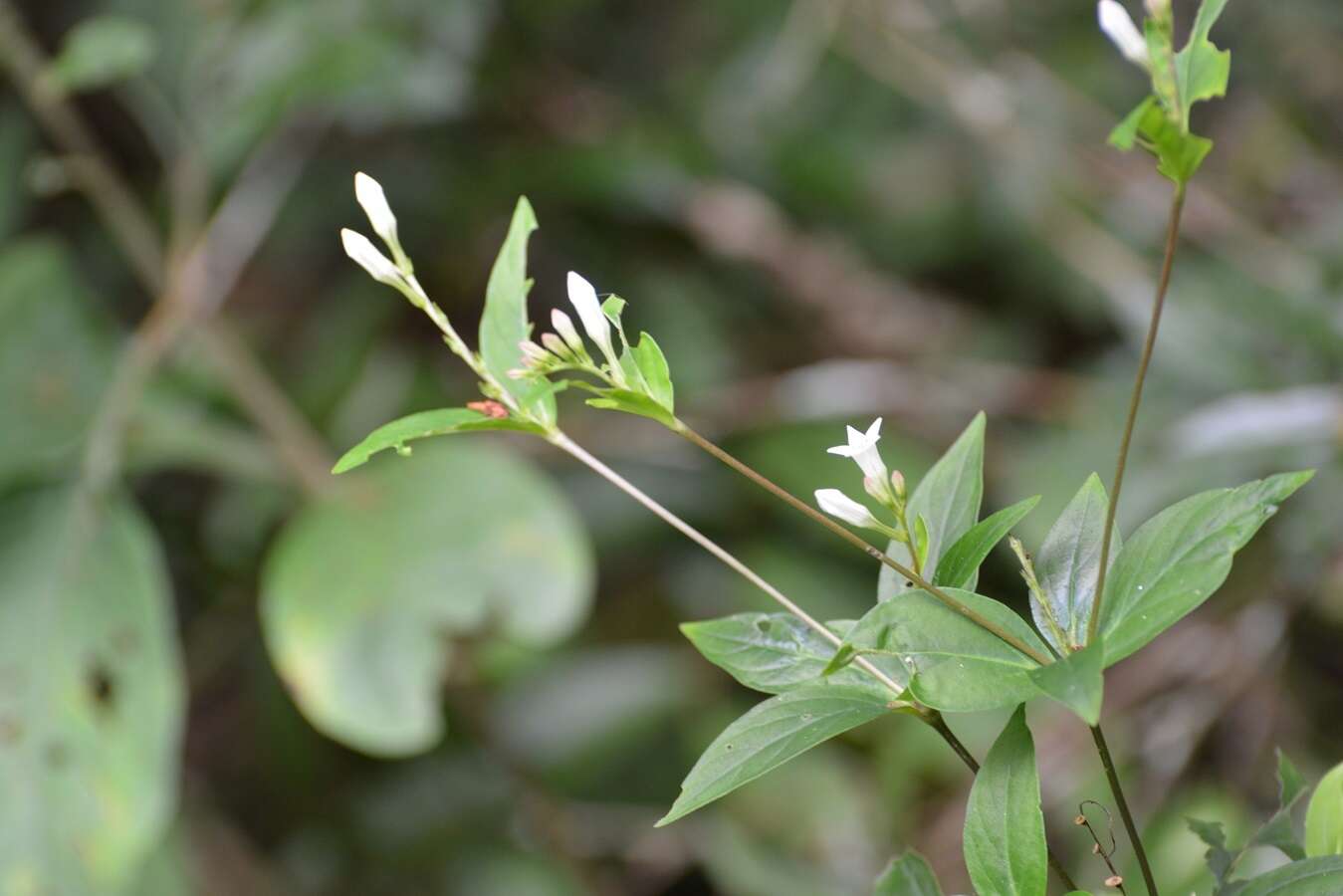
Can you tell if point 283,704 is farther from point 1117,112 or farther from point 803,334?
point 1117,112

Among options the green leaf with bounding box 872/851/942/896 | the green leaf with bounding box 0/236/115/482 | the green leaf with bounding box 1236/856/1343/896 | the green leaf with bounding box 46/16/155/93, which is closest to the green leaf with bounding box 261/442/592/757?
the green leaf with bounding box 0/236/115/482

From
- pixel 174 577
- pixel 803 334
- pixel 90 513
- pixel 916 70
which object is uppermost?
pixel 916 70

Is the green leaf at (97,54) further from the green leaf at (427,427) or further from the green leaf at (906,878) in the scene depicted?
the green leaf at (906,878)

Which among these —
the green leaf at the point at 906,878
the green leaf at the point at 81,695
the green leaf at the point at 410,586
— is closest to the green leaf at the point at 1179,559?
the green leaf at the point at 906,878

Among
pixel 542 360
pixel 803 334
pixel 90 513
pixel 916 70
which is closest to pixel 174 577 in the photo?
pixel 90 513

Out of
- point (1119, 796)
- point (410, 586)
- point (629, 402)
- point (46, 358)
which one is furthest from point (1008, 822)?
point (46, 358)

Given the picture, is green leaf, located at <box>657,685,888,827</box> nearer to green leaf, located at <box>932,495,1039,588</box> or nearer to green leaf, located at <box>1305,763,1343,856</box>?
green leaf, located at <box>932,495,1039,588</box>

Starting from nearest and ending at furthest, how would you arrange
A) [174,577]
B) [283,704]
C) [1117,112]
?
[283,704] → [174,577] → [1117,112]
